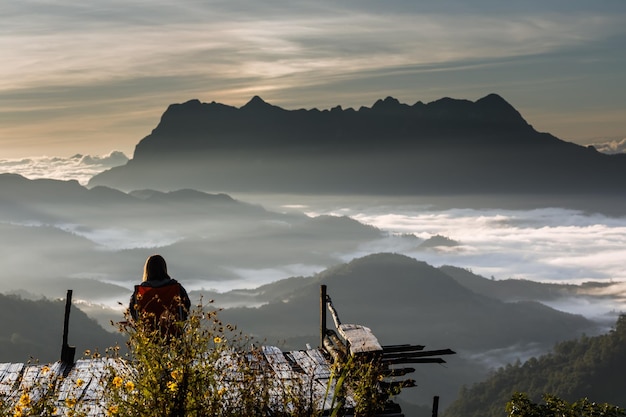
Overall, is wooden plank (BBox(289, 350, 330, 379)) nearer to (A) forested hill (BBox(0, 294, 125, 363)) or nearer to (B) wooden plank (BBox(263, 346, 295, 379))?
(B) wooden plank (BBox(263, 346, 295, 379))

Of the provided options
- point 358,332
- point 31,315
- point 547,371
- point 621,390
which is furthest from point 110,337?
point 358,332

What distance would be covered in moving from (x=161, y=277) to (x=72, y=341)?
138464 millimetres

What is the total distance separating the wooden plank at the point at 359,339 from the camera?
452 inches

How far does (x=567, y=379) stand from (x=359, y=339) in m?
153

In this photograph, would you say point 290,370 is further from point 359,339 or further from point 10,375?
point 10,375

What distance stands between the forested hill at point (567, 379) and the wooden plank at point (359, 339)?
139994 mm

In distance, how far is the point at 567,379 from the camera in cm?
15275

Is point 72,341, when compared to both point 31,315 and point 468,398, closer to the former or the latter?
point 31,315

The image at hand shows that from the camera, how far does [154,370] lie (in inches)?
291

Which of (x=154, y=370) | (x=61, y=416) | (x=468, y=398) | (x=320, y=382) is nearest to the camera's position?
(x=154, y=370)

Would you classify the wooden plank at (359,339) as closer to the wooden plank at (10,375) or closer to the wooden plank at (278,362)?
the wooden plank at (278,362)

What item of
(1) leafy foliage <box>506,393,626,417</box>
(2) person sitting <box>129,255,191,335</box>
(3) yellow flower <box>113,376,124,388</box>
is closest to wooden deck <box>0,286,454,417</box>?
(2) person sitting <box>129,255,191,335</box>

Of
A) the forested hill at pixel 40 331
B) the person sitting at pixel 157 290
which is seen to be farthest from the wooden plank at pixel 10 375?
the forested hill at pixel 40 331

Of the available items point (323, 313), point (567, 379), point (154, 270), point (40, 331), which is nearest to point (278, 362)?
point (323, 313)
